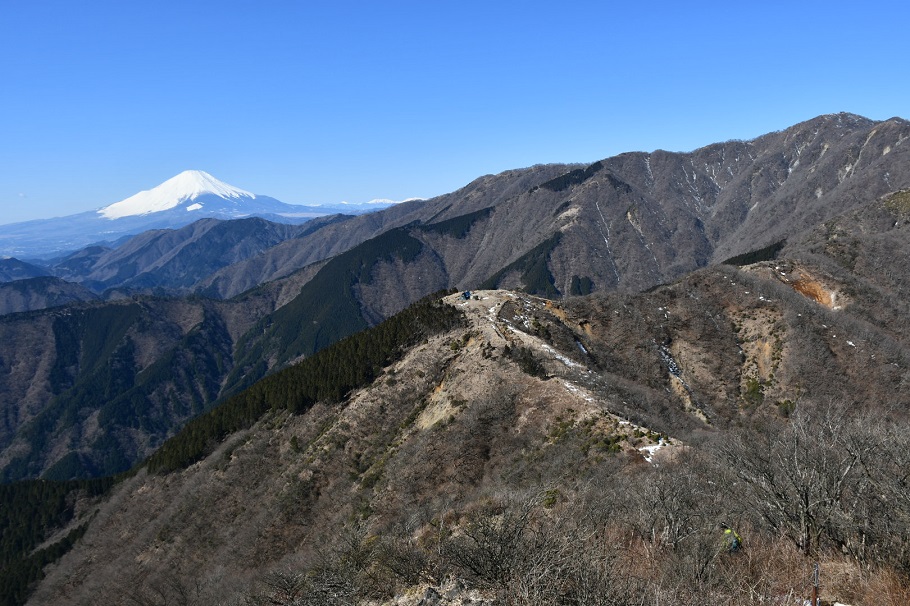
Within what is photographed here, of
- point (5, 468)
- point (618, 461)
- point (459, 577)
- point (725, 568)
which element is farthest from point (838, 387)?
point (5, 468)

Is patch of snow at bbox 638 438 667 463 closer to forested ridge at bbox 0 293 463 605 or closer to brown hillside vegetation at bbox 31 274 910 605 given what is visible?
brown hillside vegetation at bbox 31 274 910 605

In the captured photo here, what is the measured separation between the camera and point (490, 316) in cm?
6869

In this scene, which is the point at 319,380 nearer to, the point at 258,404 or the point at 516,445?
the point at 258,404

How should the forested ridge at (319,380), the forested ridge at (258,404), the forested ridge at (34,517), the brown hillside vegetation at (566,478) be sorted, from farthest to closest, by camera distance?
the forested ridge at (34,517)
the forested ridge at (258,404)
the forested ridge at (319,380)
the brown hillside vegetation at (566,478)

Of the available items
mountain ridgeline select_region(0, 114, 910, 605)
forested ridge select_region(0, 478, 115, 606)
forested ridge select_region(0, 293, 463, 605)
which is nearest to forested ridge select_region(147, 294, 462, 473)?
forested ridge select_region(0, 293, 463, 605)

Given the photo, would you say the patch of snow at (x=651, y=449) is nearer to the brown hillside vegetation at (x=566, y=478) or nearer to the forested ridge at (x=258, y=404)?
the brown hillside vegetation at (x=566, y=478)

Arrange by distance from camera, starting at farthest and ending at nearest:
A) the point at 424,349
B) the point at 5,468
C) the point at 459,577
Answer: the point at 5,468, the point at 424,349, the point at 459,577

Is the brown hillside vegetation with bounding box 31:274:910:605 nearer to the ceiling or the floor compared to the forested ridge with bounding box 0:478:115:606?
nearer to the ceiling

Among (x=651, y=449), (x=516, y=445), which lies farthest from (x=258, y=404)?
(x=651, y=449)

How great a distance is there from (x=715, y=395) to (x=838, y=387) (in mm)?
14058

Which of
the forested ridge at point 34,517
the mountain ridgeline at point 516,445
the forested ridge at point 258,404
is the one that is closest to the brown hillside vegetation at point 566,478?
the mountain ridgeline at point 516,445

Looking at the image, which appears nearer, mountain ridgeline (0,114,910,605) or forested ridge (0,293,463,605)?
mountain ridgeline (0,114,910,605)

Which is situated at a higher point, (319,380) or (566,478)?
(566,478)

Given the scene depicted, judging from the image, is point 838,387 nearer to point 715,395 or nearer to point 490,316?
point 715,395
